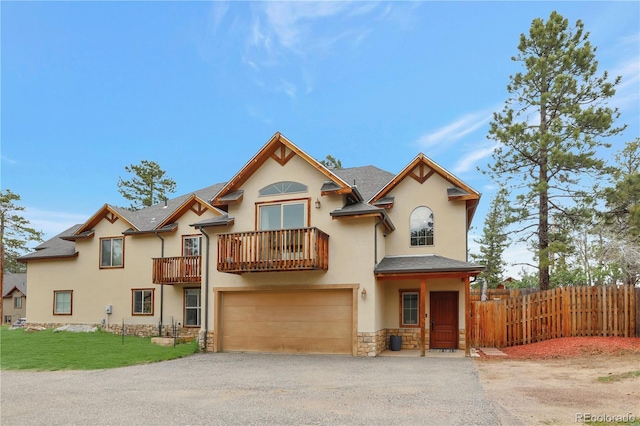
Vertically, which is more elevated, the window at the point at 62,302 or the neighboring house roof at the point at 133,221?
the neighboring house roof at the point at 133,221

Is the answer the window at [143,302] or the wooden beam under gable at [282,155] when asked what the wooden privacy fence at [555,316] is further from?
the window at [143,302]

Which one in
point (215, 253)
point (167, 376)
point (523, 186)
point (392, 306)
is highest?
point (523, 186)

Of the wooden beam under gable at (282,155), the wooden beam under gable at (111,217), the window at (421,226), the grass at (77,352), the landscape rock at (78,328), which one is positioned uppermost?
the wooden beam under gable at (282,155)

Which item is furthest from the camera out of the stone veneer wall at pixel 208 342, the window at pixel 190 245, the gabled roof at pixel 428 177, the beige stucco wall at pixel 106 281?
the beige stucco wall at pixel 106 281

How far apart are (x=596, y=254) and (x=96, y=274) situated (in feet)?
84.4

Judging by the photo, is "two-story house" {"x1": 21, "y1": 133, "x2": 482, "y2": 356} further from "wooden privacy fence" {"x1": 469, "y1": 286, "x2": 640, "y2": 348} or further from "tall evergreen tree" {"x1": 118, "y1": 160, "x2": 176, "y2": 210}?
"tall evergreen tree" {"x1": 118, "y1": 160, "x2": 176, "y2": 210}

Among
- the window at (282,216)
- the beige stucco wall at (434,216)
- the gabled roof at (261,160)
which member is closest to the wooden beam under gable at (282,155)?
the gabled roof at (261,160)

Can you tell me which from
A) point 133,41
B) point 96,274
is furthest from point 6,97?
point 96,274

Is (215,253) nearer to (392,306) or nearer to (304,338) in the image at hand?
(304,338)

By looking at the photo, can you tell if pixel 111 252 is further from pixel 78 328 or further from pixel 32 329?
pixel 32 329

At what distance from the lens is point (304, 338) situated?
16062 millimetres

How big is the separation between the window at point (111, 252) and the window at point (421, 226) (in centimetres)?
1480

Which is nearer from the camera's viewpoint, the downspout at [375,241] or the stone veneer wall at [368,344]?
the stone veneer wall at [368,344]

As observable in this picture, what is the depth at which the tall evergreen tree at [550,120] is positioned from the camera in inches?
797
